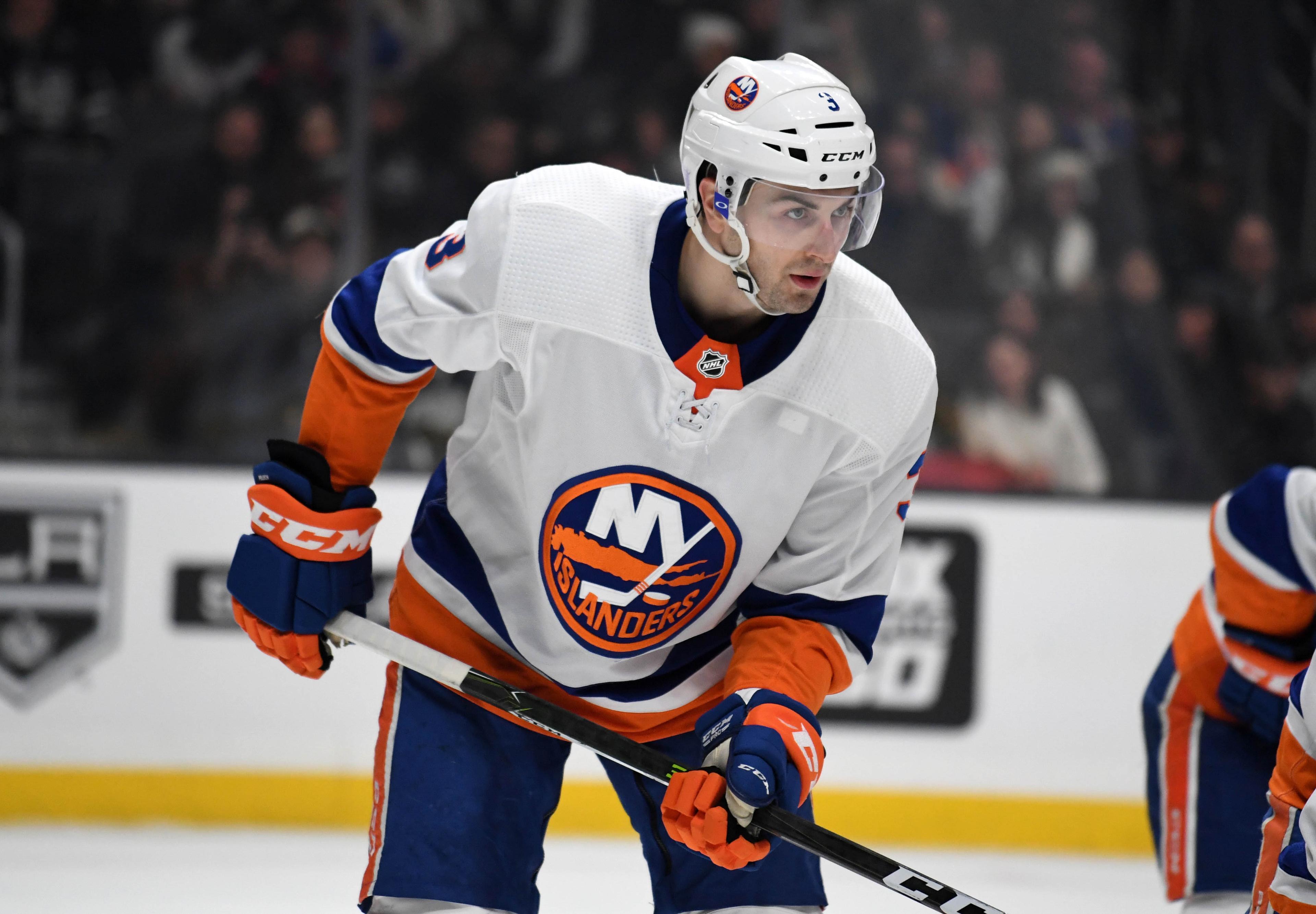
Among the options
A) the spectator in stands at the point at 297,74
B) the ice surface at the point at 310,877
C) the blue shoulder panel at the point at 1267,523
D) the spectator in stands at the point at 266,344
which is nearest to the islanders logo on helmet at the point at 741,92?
the blue shoulder panel at the point at 1267,523

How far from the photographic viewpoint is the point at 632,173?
4.34 metres

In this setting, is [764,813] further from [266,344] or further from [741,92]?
[266,344]

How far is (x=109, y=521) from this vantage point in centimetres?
340

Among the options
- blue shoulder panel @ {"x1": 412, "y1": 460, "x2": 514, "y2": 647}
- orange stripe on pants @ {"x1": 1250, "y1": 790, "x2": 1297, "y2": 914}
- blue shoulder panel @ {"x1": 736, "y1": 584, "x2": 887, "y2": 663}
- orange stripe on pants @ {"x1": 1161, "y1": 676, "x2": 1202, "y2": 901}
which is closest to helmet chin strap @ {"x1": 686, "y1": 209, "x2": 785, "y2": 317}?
blue shoulder panel @ {"x1": 736, "y1": 584, "x2": 887, "y2": 663}

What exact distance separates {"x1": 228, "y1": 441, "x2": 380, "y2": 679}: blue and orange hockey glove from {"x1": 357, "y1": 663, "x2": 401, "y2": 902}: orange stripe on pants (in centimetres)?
14

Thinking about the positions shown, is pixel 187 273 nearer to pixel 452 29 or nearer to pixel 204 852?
pixel 452 29

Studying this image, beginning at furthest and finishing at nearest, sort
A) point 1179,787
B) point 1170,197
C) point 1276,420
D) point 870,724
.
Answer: point 1170,197
point 1276,420
point 870,724
point 1179,787

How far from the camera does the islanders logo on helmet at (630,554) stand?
171 centimetres

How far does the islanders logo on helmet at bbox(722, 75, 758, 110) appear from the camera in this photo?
1.70 metres

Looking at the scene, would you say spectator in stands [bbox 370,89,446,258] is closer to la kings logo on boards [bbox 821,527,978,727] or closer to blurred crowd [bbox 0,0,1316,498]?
blurred crowd [bbox 0,0,1316,498]

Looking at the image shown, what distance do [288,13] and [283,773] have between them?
2.11m

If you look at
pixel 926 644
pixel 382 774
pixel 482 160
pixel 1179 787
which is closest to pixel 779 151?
pixel 382 774

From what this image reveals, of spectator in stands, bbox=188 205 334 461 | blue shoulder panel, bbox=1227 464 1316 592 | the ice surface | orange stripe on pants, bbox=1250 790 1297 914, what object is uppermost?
blue shoulder panel, bbox=1227 464 1316 592

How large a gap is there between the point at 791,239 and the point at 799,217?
37 mm
